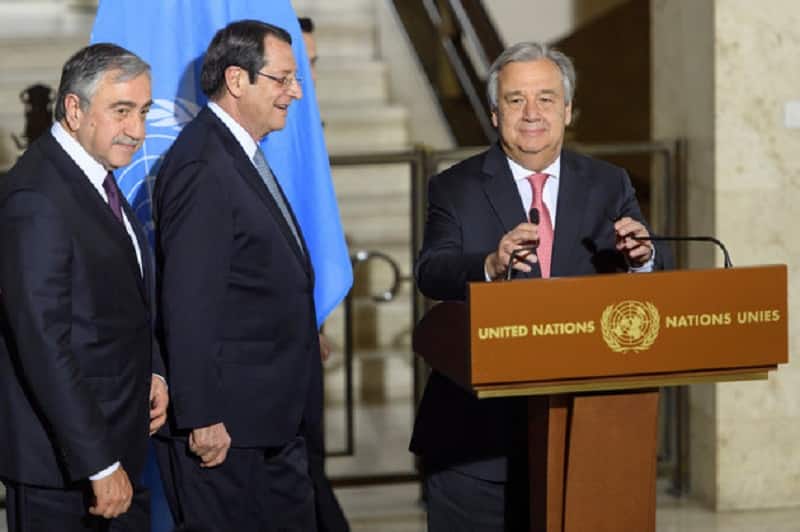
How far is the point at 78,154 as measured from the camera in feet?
11.3

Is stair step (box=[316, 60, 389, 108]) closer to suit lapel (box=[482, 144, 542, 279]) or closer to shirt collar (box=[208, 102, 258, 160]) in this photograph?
shirt collar (box=[208, 102, 258, 160])

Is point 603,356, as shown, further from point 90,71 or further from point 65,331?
point 90,71

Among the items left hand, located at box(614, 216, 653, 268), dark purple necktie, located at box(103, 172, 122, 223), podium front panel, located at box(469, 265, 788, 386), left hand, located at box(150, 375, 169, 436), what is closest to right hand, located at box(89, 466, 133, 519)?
left hand, located at box(150, 375, 169, 436)

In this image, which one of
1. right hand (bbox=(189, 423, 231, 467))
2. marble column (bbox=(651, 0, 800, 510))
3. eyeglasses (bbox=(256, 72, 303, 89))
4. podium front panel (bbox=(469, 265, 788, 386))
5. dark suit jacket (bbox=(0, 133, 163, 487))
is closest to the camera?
podium front panel (bbox=(469, 265, 788, 386))

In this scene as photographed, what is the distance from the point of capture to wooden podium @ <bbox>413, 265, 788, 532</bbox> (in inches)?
119

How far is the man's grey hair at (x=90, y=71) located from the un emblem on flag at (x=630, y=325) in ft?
4.03

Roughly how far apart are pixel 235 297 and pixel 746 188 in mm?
2854

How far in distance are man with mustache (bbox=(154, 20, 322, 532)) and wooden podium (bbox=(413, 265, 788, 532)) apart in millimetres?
649

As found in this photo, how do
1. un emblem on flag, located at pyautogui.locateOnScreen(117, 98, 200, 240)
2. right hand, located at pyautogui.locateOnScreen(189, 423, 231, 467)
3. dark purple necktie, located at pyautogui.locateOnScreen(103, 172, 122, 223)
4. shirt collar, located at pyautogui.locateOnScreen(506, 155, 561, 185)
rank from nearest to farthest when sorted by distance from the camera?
dark purple necktie, located at pyautogui.locateOnScreen(103, 172, 122, 223) < shirt collar, located at pyautogui.locateOnScreen(506, 155, 561, 185) < right hand, located at pyautogui.locateOnScreen(189, 423, 231, 467) < un emblem on flag, located at pyautogui.locateOnScreen(117, 98, 200, 240)

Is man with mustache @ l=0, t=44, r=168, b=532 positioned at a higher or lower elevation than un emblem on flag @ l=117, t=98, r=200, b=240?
lower

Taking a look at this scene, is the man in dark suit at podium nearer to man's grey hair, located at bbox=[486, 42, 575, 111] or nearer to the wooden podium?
man's grey hair, located at bbox=[486, 42, 575, 111]

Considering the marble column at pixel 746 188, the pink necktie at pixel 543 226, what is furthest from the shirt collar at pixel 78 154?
the marble column at pixel 746 188

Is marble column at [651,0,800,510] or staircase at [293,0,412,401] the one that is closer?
marble column at [651,0,800,510]

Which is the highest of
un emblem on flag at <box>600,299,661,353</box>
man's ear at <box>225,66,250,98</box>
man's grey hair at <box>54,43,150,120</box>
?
man's ear at <box>225,66,250,98</box>
